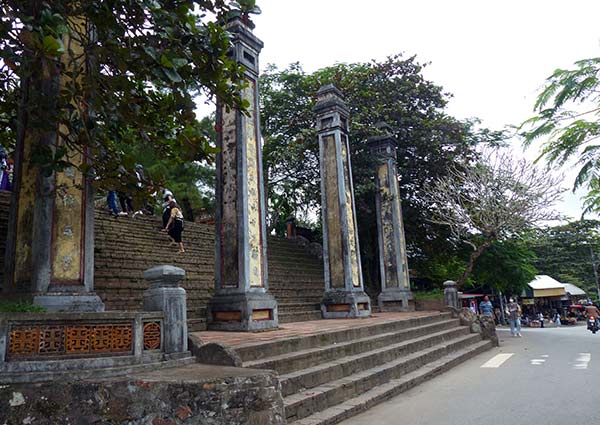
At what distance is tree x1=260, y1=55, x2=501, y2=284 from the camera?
14.8 metres

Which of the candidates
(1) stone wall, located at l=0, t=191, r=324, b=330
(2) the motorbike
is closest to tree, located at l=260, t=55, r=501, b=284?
(1) stone wall, located at l=0, t=191, r=324, b=330

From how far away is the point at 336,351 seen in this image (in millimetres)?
6309

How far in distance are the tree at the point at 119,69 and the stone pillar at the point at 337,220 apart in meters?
6.49

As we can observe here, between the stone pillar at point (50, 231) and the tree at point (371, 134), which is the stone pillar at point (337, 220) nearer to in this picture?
the tree at point (371, 134)

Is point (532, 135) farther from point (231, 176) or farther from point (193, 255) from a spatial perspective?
point (193, 255)

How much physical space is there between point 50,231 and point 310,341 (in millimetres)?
3443

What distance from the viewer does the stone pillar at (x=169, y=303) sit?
4.63 meters

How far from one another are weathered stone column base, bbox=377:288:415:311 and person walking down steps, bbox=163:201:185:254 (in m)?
6.25

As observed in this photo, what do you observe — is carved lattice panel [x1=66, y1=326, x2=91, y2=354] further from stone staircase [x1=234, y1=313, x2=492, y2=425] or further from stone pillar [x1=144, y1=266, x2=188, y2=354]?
stone staircase [x1=234, y1=313, x2=492, y2=425]

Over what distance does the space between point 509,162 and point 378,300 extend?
20.3ft

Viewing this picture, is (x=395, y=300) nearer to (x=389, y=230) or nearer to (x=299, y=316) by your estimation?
(x=389, y=230)

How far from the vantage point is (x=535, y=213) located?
13.9 m

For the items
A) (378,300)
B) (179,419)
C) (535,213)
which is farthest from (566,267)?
(179,419)

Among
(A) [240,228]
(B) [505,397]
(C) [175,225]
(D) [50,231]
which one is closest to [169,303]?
(D) [50,231]
